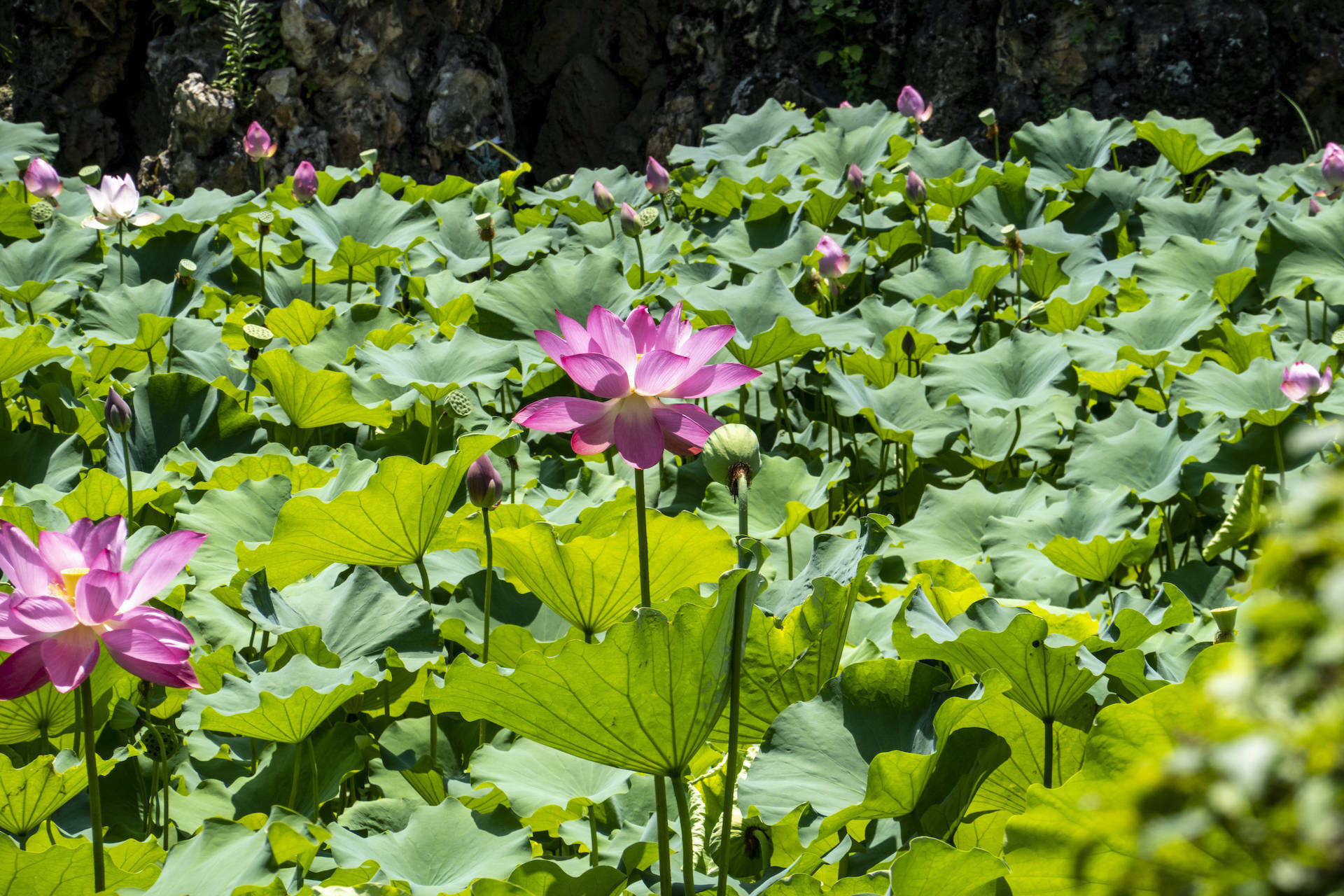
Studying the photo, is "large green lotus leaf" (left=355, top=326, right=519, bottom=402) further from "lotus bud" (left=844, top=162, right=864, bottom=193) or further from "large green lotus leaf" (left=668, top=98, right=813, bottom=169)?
"large green lotus leaf" (left=668, top=98, right=813, bottom=169)

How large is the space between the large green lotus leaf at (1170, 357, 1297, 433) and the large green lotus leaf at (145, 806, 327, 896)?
1.13 meters

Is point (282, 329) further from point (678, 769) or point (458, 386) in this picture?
point (678, 769)

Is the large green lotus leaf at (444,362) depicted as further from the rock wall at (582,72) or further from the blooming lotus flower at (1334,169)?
the rock wall at (582,72)

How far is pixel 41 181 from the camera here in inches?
85.2

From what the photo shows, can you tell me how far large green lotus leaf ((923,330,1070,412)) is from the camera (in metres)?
1.49

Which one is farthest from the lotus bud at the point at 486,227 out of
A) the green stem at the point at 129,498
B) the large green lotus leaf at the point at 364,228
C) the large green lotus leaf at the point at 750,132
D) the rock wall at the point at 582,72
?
the rock wall at the point at 582,72

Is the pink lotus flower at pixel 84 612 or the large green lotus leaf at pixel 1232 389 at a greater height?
the pink lotus flower at pixel 84 612

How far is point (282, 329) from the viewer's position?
1.76m

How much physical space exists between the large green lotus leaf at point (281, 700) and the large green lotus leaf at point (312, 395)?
54cm

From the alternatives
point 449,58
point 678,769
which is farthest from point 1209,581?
point 449,58

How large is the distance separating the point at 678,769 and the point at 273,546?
535mm

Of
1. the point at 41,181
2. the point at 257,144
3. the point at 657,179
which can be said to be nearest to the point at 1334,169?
the point at 657,179

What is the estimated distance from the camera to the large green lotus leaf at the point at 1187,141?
2240 millimetres

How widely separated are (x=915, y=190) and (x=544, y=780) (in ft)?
4.67
